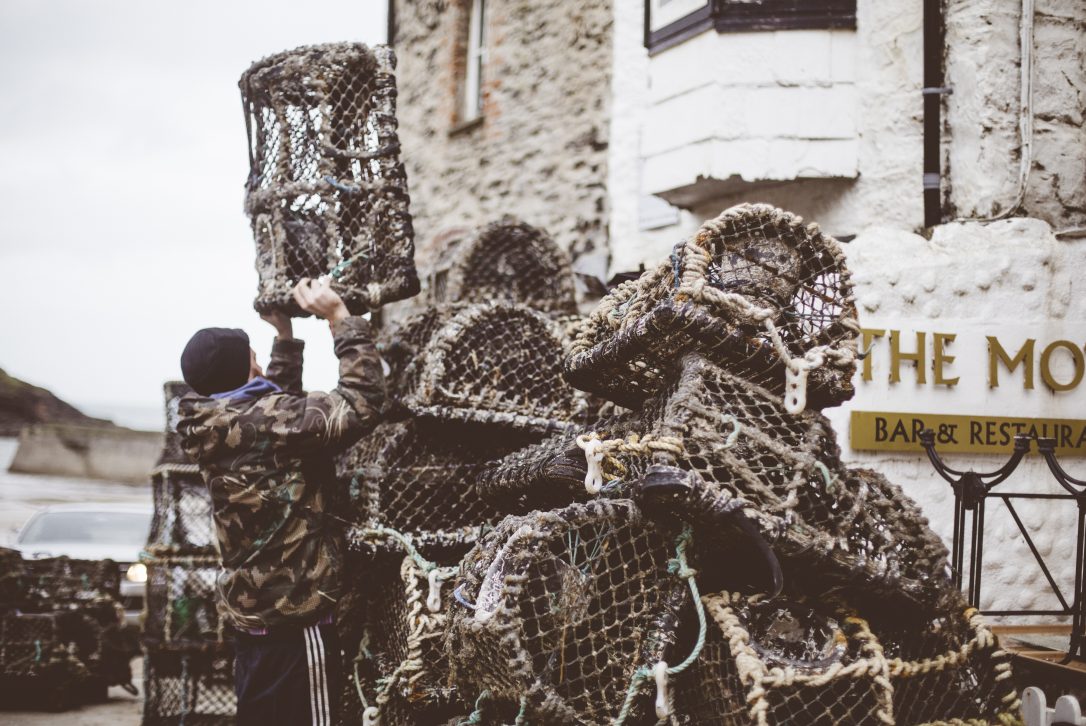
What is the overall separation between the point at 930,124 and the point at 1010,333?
4.48 feet

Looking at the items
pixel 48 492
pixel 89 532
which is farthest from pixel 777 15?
pixel 48 492

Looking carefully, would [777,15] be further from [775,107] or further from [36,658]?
[36,658]

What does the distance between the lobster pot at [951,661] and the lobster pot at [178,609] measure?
3.49 metres

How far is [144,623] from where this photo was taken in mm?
5203

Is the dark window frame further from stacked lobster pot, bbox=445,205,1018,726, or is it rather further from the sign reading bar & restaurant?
stacked lobster pot, bbox=445,205,1018,726

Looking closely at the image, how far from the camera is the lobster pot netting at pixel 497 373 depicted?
3885mm

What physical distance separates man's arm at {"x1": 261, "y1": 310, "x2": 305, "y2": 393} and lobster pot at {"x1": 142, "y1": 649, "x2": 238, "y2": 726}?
6.15 ft

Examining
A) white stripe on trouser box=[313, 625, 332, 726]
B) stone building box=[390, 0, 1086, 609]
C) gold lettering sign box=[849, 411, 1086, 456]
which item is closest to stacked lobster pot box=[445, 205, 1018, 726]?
white stripe on trouser box=[313, 625, 332, 726]

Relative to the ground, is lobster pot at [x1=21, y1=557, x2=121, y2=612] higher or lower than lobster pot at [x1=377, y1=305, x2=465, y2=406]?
lower

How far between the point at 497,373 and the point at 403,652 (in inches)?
44.0

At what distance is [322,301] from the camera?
12.0 feet

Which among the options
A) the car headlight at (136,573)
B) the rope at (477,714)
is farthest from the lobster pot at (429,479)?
the car headlight at (136,573)

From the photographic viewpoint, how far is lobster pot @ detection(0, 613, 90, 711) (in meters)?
6.33

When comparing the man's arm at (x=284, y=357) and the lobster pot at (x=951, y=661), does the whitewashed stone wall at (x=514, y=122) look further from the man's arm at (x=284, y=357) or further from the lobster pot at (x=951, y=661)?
the lobster pot at (x=951, y=661)
